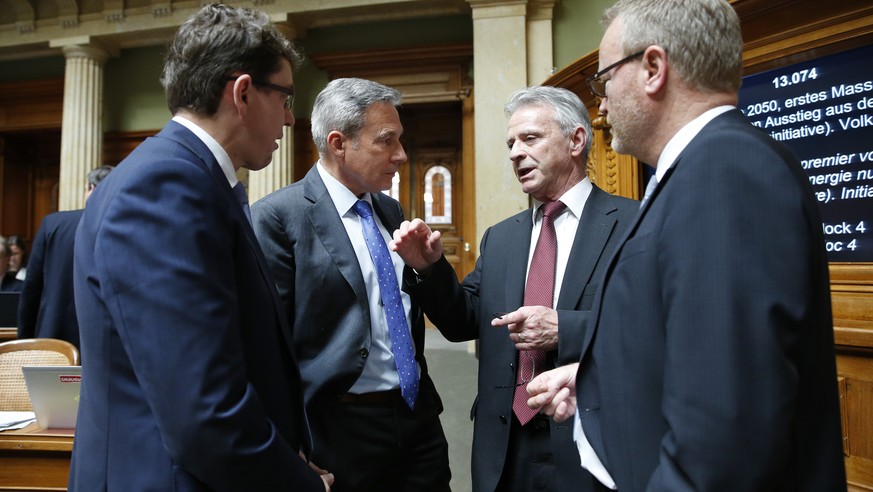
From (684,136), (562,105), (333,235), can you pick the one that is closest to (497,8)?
(562,105)

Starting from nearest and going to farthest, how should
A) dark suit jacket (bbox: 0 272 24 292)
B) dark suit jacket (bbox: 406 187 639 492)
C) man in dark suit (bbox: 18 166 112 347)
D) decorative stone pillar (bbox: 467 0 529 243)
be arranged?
dark suit jacket (bbox: 406 187 639 492)
man in dark suit (bbox: 18 166 112 347)
dark suit jacket (bbox: 0 272 24 292)
decorative stone pillar (bbox: 467 0 529 243)

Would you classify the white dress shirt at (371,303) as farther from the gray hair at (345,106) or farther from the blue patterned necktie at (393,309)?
the gray hair at (345,106)

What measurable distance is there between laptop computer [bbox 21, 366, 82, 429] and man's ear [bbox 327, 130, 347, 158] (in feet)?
3.39

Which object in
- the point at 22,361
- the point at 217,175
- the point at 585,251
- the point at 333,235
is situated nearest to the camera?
the point at 217,175

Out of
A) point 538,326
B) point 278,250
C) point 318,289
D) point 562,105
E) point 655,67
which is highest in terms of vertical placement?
point 562,105

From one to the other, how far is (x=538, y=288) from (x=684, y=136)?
757 millimetres

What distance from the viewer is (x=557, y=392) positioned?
3.67ft

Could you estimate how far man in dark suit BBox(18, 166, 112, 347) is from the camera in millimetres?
3188

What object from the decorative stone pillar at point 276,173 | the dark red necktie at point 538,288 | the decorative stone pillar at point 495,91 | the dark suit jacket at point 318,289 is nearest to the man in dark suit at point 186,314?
the dark suit jacket at point 318,289

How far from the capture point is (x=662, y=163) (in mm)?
940

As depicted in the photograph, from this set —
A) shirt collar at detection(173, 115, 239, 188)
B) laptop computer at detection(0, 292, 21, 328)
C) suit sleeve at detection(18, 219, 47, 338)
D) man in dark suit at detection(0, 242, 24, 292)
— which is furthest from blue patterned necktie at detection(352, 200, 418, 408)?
man in dark suit at detection(0, 242, 24, 292)

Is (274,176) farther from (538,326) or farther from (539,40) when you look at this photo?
(538,326)

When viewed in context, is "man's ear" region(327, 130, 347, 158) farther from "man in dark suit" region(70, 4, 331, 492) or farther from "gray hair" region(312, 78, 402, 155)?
"man in dark suit" region(70, 4, 331, 492)

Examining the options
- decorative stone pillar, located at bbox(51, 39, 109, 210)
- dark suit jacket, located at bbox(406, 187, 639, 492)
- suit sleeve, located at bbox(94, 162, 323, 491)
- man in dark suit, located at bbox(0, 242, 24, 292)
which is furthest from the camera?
decorative stone pillar, located at bbox(51, 39, 109, 210)
